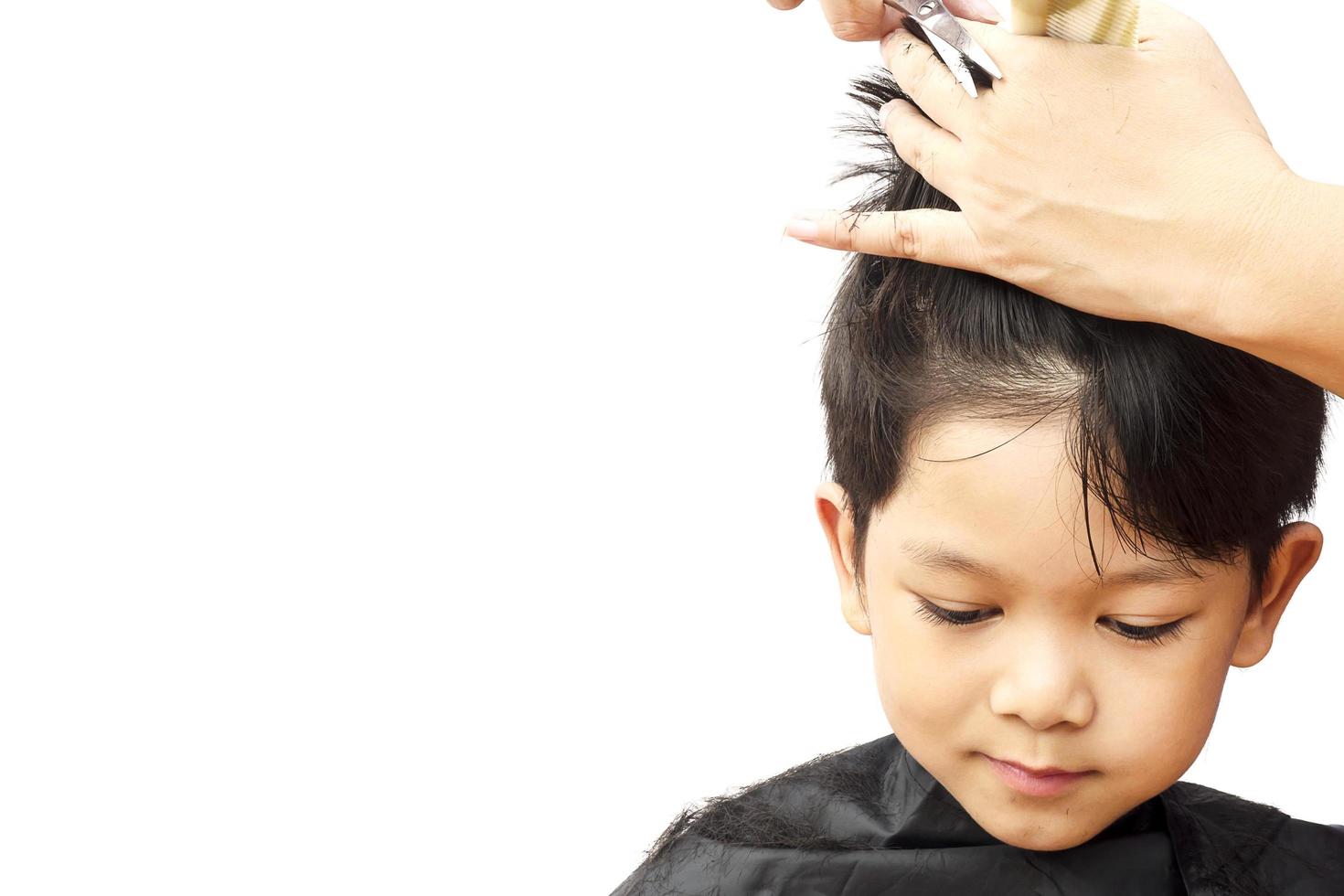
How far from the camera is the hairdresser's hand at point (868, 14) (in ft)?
4.21

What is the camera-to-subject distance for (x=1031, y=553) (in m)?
1.30

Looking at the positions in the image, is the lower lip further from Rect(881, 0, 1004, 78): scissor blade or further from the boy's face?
Rect(881, 0, 1004, 78): scissor blade

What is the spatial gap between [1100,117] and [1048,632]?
422 mm

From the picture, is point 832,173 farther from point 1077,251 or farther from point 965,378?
point 1077,251

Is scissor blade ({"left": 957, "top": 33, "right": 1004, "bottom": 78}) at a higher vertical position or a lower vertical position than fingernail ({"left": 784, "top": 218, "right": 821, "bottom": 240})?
higher

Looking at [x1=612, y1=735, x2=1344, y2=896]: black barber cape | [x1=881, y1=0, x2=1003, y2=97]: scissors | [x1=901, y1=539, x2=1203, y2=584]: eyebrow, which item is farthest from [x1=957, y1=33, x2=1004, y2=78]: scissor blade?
[x1=612, y1=735, x2=1344, y2=896]: black barber cape

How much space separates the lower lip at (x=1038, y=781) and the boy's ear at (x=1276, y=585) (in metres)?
0.20

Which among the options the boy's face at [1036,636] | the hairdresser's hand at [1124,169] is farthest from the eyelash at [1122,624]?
the hairdresser's hand at [1124,169]

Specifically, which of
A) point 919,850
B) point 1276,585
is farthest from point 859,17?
point 919,850

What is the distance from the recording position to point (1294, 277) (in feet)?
3.76

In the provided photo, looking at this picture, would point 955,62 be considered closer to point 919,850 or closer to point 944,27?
point 944,27

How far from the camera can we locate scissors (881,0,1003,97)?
1229 millimetres

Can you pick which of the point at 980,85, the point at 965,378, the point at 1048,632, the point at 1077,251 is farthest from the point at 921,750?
the point at 980,85

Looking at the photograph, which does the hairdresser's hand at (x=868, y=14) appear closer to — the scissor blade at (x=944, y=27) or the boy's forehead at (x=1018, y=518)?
the scissor blade at (x=944, y=27)
